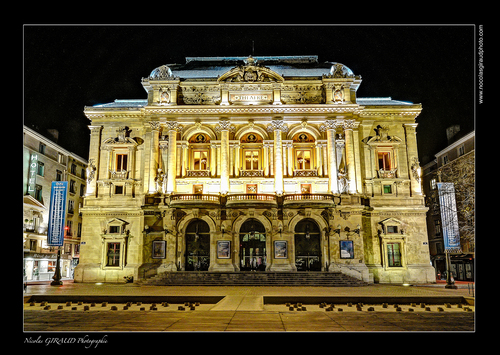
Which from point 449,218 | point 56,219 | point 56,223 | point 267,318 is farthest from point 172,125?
point 267,318

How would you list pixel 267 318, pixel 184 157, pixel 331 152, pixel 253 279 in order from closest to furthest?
pixel 267 318 < pixel 253 279 < pixel 331 152 < pixel 184 157

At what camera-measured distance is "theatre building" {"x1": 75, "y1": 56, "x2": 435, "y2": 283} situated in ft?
125

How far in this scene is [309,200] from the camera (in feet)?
123

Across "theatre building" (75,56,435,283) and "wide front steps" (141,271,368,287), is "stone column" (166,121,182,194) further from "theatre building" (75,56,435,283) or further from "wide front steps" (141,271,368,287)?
"wide front steps" (141,271,368,287)

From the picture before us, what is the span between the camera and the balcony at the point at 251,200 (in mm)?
37406

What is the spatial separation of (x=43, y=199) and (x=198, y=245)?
23.2 meters

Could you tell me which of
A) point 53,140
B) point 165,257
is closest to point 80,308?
point 165,257

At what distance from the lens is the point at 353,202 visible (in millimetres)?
38906

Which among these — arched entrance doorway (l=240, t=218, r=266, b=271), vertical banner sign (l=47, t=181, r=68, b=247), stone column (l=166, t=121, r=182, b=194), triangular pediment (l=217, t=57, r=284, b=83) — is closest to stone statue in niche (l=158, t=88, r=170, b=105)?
stone column (l=166, t=121, r=182, b=194)

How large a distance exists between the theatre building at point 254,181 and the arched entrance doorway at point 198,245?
10 cm

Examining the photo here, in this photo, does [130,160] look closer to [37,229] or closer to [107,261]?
[107,261]

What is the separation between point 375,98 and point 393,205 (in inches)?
532

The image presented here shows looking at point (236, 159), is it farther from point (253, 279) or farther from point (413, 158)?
point (413, 158)

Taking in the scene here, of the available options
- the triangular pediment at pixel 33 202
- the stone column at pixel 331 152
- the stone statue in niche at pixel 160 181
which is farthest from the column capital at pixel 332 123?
the triangular pediment at pixel 33 202
